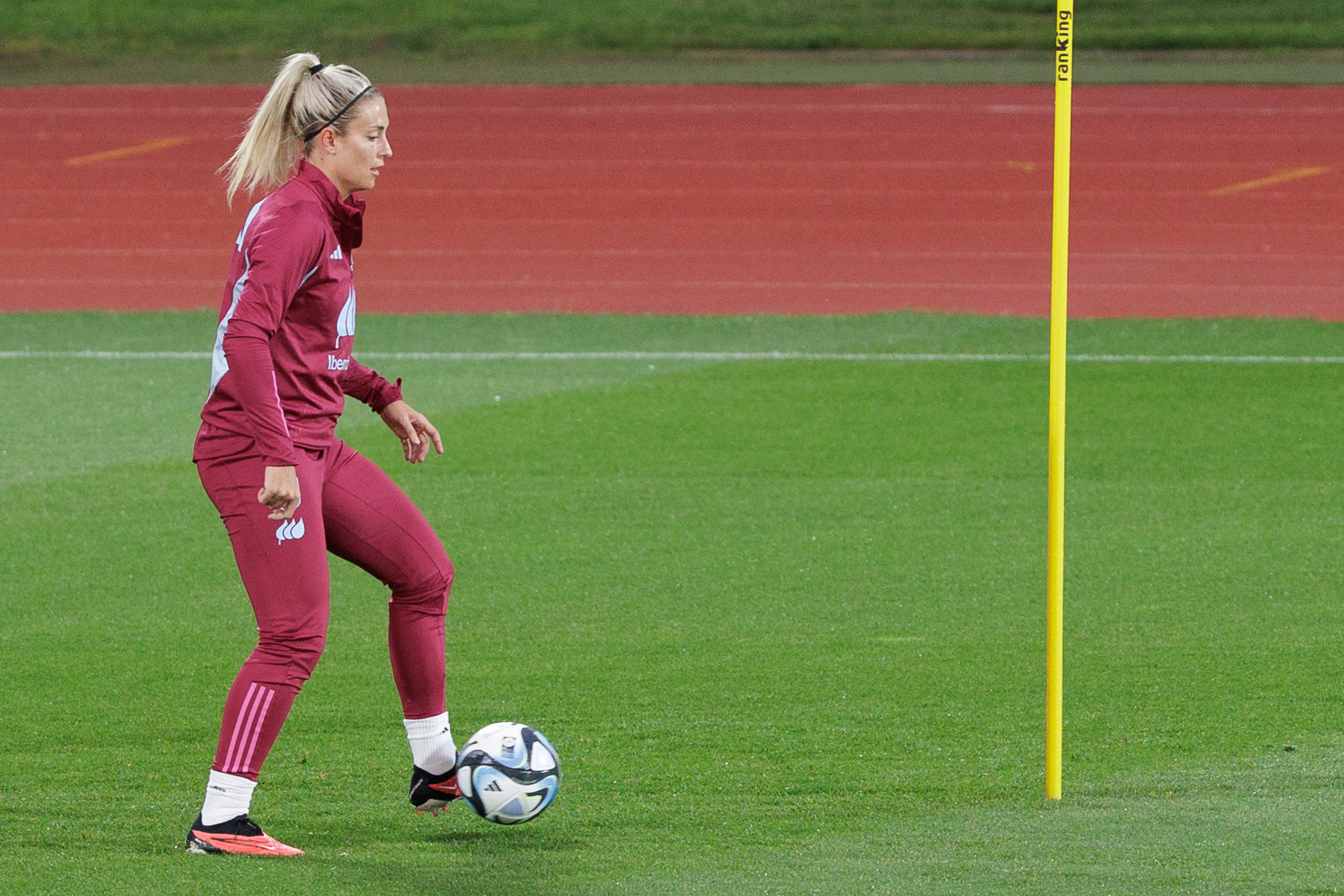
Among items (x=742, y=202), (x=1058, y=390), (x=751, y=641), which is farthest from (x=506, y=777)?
(x=742, y=202)

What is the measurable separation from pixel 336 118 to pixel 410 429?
91cm

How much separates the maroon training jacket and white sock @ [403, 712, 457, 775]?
2.41 feet

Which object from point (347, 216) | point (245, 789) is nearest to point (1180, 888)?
point (245, 789)

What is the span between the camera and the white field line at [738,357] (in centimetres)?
1265

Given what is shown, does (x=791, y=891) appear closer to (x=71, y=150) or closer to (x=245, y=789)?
(x=245, y=789)

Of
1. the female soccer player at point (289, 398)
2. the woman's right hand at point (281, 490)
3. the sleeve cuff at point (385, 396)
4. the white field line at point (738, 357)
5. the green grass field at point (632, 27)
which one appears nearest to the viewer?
the woman's right hand at point (281, 490)

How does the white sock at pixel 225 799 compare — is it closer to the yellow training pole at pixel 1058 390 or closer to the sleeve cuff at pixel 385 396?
the sleeve cuff at pixel 385 396

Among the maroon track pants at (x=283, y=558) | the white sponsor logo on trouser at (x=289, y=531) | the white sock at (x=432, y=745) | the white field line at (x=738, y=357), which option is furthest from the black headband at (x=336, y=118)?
the white field line at (x=738, y=357)

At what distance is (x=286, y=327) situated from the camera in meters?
4.20

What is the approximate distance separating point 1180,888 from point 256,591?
6.81 ft

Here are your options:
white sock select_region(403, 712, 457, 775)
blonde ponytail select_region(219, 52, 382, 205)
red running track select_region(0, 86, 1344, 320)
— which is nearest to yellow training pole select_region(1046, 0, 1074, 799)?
white sock select_region(403, 712, 457, 775)

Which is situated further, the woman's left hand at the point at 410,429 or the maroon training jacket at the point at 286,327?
the woman's left hand at the point at 410,429

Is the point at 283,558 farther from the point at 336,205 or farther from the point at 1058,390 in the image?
the point at 1058,390

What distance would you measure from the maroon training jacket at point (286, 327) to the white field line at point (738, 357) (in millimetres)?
8643
